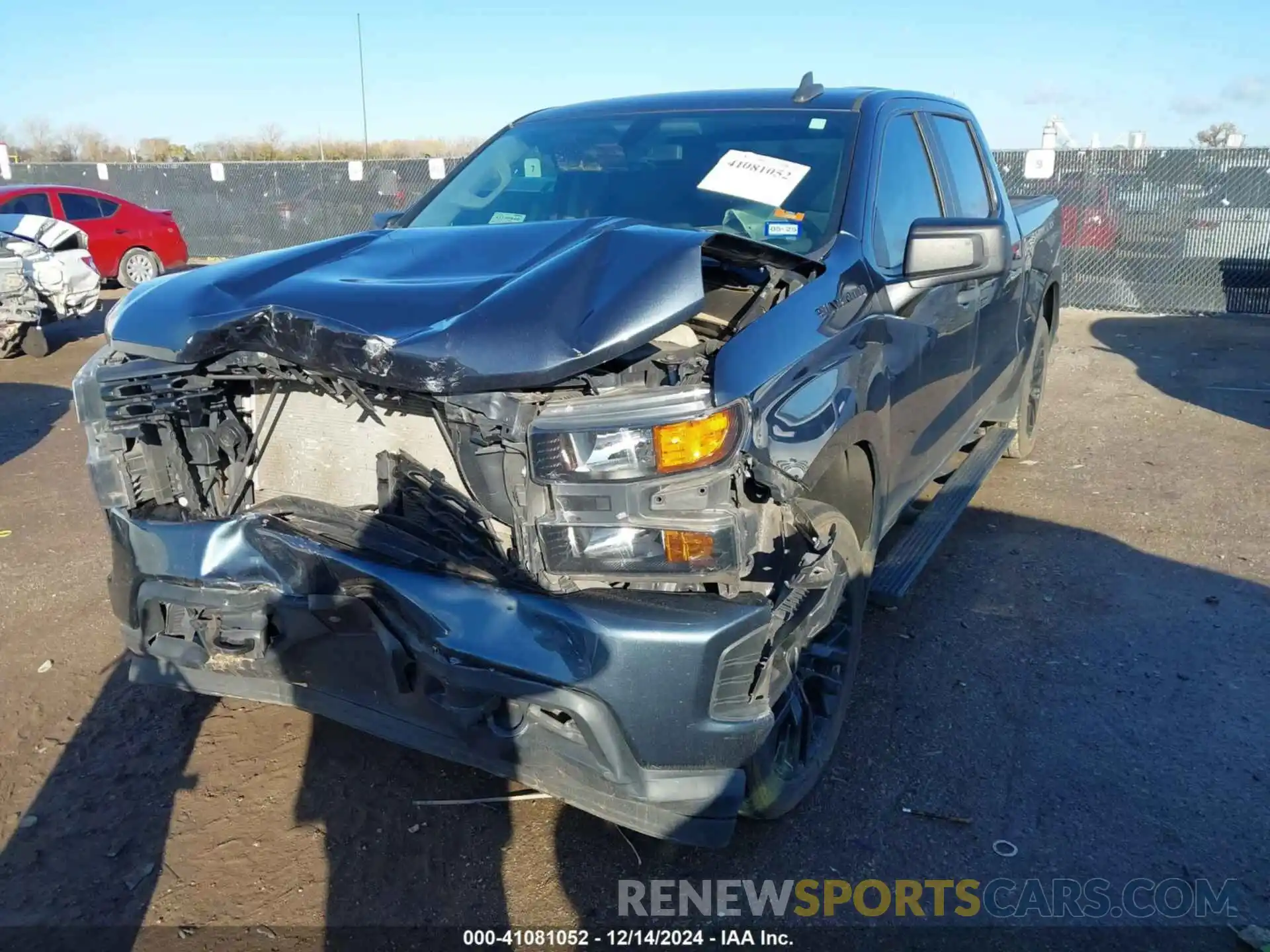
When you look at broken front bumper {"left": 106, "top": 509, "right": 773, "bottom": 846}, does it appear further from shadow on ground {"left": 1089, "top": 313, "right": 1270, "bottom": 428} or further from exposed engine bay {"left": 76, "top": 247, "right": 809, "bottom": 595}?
shadow on ground {"left": 1089, "top": 313, "right": 1270, "bottom": 428}

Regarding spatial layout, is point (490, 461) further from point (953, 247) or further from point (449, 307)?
point (953, 247)

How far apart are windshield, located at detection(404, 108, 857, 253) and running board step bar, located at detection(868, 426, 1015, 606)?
126cm

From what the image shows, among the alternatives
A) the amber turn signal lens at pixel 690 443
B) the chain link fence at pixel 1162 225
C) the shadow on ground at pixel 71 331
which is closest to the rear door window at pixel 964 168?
the amber turn signal lens at pixel 690 443

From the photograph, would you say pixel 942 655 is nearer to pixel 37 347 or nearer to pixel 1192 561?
pixel 1192 561

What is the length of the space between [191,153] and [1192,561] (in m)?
48.4

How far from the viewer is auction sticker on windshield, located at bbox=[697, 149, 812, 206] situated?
3.56 metres

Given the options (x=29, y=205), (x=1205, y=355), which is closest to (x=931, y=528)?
(x=1205, y=355)

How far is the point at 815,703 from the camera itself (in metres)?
3.18

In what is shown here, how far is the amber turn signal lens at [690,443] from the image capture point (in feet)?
7.59

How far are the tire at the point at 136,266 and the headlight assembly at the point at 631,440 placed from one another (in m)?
15.4

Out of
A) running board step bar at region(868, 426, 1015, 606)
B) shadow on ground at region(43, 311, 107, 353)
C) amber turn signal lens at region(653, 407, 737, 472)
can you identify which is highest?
amber turn signal lens at region(653, 407, 737, 472)

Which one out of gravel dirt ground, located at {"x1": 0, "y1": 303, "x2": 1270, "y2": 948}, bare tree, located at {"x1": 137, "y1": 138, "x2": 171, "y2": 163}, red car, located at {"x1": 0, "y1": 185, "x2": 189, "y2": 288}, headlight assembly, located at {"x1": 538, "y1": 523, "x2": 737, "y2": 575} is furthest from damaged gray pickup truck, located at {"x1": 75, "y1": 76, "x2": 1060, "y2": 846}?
bare tree, located at {"x1": 137, "y1": 138, "x2": 171, "y2": 163}

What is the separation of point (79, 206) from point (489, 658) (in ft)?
51.2

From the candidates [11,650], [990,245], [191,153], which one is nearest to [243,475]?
[11,650]
